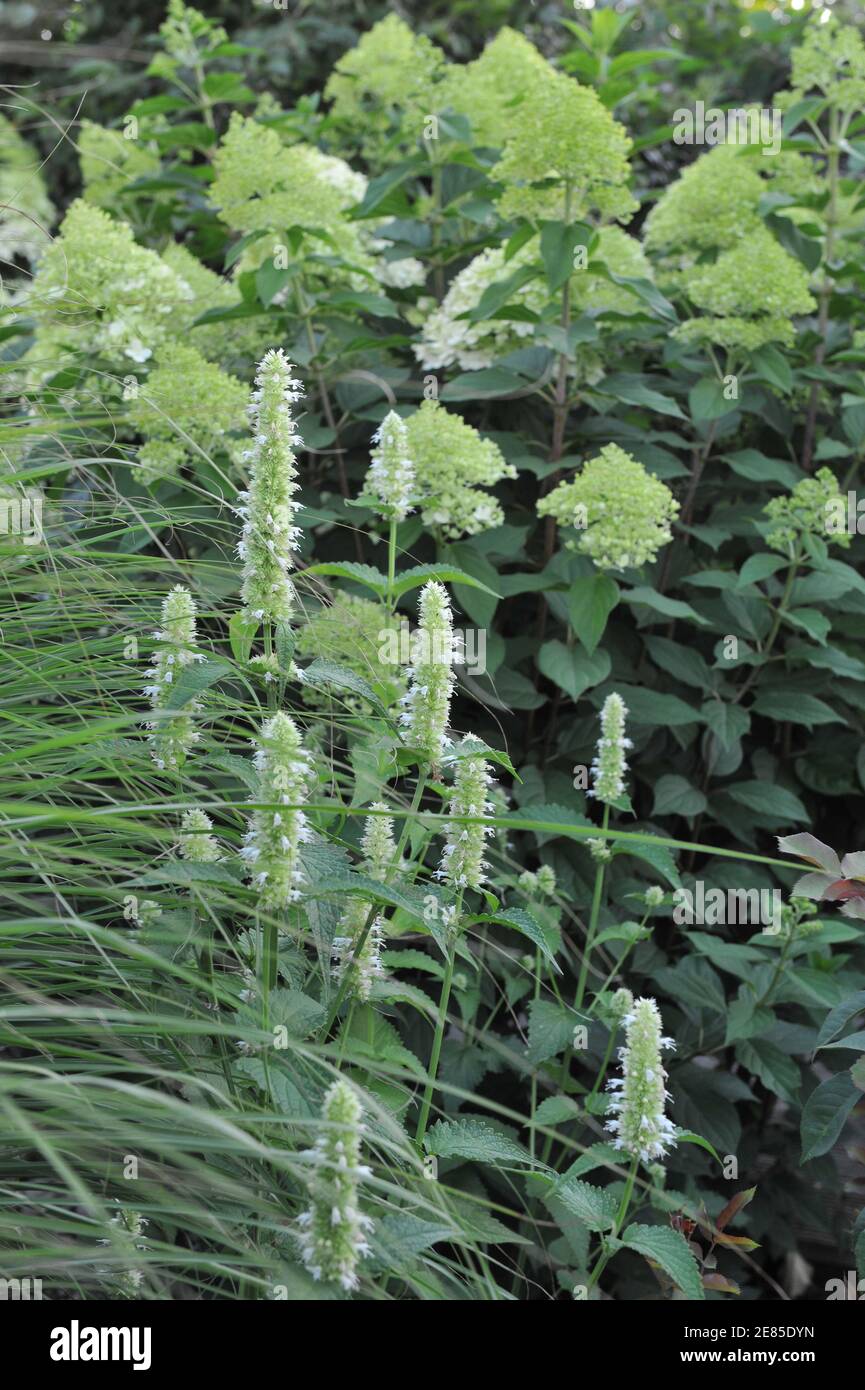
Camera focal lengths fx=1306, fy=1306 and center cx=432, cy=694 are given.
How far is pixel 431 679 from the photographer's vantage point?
1.52m

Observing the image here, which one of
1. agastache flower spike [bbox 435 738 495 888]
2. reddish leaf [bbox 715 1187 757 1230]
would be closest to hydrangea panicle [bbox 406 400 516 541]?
agastache flower spike [bbox 435 738 495 888]

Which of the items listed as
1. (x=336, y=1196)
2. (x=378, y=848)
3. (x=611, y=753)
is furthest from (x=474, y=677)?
(x=336, y=1196)

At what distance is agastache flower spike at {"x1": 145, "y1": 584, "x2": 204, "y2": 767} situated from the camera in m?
1.54

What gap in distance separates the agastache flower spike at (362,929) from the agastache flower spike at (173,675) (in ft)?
0.81

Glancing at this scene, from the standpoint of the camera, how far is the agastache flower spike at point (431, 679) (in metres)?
1.51

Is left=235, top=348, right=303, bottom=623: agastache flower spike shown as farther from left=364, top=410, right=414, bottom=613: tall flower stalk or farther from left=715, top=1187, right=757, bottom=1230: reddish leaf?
left=715, top=1187, right=757, bottom=1230: reddish leaf

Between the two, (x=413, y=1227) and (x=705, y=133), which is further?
(x=705, y=133)

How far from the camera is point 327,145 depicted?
3.91 m

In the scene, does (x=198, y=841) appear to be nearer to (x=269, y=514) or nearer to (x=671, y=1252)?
(x=269, y=514)

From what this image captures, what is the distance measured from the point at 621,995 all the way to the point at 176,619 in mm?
923

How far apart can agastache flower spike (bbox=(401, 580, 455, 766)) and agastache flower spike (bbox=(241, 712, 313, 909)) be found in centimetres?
22

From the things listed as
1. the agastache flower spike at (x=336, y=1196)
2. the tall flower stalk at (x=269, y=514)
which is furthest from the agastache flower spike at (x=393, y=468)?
the agastache flower spike at (x=336, y=1196)
